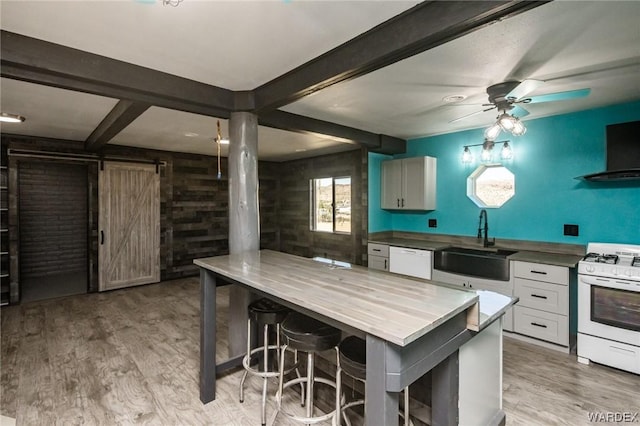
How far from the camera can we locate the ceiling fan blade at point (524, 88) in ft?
7.08

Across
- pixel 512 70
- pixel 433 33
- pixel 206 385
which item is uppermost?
pixel 512 70

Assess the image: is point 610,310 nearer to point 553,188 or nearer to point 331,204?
point 553,188

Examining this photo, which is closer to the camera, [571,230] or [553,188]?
[571,230]

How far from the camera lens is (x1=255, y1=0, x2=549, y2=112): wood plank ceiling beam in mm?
1444

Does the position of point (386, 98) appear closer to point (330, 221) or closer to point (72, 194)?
point (330, 221)

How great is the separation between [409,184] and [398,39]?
10.6 feet

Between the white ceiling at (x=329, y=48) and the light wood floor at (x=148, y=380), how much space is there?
2024 millimetres

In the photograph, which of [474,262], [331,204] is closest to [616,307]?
[474,262]

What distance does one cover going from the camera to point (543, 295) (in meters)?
3.18

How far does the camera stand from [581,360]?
290cm

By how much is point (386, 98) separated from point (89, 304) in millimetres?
4966

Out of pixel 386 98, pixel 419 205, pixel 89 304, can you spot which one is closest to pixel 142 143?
pixel 89 304

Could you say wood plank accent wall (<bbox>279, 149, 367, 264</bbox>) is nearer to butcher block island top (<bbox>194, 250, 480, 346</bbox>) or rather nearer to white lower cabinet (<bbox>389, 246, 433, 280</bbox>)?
white lower cabinet (<bbox>389, 246, 433, 280</bbox>)

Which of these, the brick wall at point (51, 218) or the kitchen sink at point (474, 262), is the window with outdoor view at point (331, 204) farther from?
the brick wall at point (51, 218)
